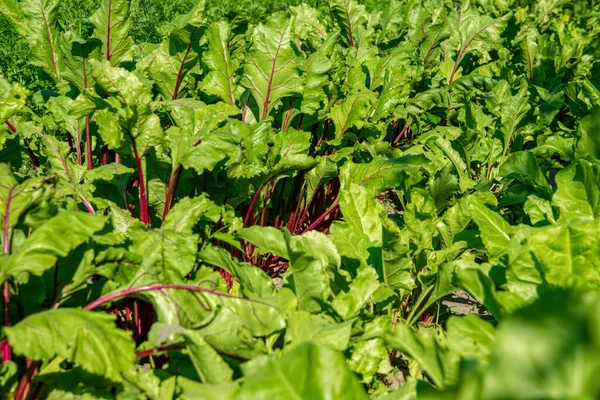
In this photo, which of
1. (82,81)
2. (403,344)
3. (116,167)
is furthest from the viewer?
(82,81)

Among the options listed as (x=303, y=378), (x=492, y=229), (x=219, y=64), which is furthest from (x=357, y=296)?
(x=219, y=64)

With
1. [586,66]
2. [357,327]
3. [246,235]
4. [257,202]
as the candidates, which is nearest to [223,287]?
[246,235]

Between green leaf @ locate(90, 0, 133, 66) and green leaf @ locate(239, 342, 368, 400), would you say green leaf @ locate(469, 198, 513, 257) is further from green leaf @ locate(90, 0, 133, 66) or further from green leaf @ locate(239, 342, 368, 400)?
green leaf @ locate(90, 0, 133, 66)

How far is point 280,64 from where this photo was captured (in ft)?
8.93

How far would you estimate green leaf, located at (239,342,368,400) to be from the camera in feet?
3.78

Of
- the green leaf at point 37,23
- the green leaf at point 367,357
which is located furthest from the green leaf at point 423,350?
the green leaf at point 37,23

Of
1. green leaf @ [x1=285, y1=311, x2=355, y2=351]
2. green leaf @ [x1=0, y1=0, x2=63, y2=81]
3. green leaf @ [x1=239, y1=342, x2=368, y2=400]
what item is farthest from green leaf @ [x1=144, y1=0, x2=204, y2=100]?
green leaf @ [x1=239, y1=342, x2=368, y2=400]

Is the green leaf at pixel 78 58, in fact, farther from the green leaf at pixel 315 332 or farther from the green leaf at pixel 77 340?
the green leaf at pixel 315 332

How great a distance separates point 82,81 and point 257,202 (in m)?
0.96

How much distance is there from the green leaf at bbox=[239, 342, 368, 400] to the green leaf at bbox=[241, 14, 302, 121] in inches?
66.7

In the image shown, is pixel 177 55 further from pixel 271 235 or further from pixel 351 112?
pixel 271 235

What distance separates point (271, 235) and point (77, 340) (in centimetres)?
81

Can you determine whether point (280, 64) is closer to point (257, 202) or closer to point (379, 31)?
point (257, 202)

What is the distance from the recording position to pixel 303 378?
118cm
